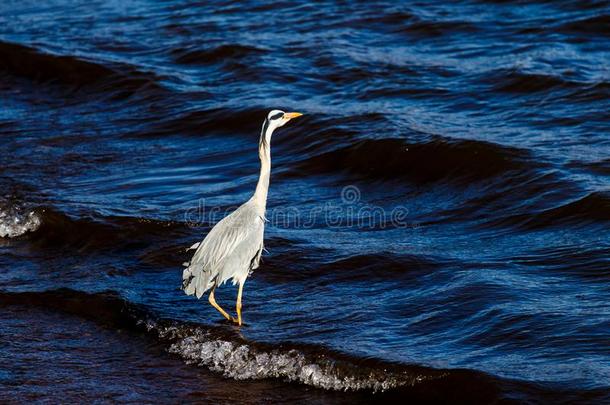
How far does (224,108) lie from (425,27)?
4.07m

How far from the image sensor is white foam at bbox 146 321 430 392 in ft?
21.8

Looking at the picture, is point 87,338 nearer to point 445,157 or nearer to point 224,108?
point 445,157

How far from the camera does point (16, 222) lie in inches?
376

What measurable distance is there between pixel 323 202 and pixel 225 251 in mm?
2774

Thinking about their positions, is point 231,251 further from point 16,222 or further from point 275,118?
point 16,222

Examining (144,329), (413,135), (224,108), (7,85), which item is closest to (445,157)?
(413,135)

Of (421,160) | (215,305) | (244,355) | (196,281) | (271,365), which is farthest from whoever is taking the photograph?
(421,160)

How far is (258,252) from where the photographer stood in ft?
25.3

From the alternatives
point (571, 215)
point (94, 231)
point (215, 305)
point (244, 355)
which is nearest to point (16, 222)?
point (94, 231)

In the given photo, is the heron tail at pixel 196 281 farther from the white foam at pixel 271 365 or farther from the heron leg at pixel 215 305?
the white foam at pixel 271 365

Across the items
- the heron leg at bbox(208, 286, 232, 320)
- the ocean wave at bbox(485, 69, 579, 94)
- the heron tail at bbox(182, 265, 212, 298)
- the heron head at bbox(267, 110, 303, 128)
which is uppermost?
the ocean wave at bbox(485, 69, 579, 94)

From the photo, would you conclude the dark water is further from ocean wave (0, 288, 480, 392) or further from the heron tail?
the heron tail

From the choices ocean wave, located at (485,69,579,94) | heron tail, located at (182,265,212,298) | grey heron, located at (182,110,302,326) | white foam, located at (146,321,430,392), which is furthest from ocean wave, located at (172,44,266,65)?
white foam, located at (146,321,430,392)

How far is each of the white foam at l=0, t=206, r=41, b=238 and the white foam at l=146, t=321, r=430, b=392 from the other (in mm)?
2548
